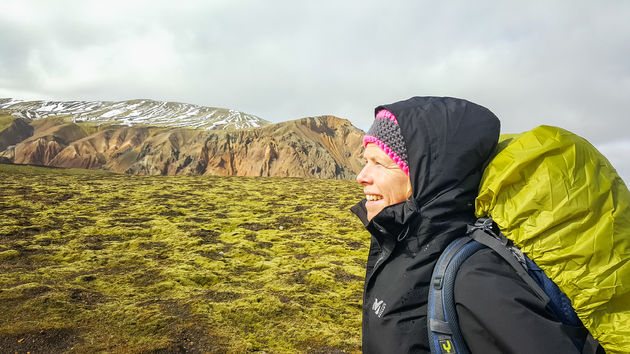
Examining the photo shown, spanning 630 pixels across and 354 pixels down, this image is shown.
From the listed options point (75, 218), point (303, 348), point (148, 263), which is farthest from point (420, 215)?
point (75, 218)

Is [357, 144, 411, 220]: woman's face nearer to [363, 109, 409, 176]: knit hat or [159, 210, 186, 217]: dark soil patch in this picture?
[363, 109, 409, 176]: knit hat

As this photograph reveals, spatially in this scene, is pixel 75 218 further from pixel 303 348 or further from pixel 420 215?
pixel 420 215

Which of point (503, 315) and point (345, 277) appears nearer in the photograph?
point (503, 315)

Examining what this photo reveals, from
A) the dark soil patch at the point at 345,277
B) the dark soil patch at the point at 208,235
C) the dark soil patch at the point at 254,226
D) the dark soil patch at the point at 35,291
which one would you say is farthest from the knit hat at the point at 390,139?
the dark soil patch at the point at 254,226

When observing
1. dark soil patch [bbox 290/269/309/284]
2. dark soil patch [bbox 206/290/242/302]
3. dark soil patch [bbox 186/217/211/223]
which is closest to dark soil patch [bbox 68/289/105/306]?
dark soil patch [bbox 206/290/242/302]

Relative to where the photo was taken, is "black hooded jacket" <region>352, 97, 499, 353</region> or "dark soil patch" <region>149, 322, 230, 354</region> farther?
"dark soil patch" <region>149, 322, 230, 354</region>

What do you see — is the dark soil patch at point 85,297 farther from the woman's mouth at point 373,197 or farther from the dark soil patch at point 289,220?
the dark soil patch at point 289,220

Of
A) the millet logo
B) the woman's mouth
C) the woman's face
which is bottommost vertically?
the millet logo

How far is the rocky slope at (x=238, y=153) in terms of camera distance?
77750mm

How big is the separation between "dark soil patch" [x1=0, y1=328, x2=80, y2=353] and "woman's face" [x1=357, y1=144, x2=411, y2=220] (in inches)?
196

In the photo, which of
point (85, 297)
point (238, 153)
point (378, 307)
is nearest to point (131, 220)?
point (85, 297)

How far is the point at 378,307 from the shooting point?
206 cm

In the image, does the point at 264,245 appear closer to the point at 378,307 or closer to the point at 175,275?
the point at 175,275

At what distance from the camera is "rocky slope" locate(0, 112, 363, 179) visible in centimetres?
7775
